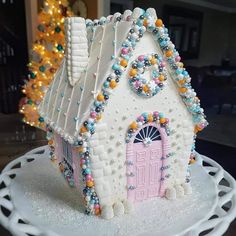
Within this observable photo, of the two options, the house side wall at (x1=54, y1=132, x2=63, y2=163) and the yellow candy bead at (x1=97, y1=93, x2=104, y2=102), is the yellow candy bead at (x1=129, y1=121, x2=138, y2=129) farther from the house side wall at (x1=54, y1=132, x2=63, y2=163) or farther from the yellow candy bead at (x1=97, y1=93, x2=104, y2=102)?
the house side wall at (x1=54, y1=132, x2=63, y2=163)

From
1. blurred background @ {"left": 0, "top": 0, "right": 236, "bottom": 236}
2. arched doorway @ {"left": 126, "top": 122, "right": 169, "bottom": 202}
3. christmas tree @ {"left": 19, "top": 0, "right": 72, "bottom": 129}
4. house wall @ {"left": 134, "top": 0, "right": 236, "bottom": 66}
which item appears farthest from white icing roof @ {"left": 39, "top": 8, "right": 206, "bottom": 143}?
christmas tree @ {"left": 19, "top": 0, "right": 72, "bottom": 129}

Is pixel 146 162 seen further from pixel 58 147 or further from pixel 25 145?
pixel 25 145

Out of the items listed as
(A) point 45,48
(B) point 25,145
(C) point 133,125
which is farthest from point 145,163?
(A) point 45,48

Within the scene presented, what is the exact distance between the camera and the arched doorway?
1.28 meters

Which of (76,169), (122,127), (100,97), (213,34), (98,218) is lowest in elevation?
(98,218)

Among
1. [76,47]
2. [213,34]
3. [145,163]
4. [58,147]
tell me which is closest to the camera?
[76,47]

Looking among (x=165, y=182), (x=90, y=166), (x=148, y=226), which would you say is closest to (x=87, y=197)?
(x=90, y=166)

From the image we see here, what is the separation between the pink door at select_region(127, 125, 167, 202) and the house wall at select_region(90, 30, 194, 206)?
0.04m

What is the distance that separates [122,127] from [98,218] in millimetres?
422

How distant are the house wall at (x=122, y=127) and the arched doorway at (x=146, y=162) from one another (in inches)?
1.4

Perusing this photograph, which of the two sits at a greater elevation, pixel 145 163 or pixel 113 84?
pixel 113 84

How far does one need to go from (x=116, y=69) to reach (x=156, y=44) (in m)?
0.23

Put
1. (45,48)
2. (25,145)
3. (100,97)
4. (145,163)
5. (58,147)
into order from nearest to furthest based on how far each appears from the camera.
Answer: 1. (100,97)
2. (145,163)
3. (58,147)
4. (25,145)
5. (45,48)

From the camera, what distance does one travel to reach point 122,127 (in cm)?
121
